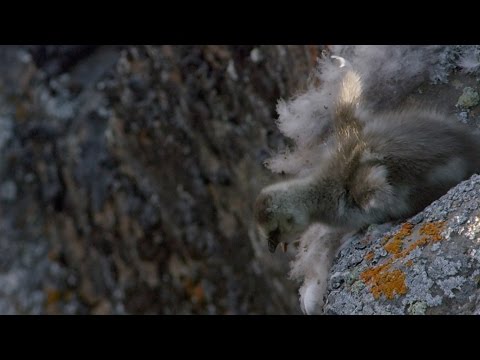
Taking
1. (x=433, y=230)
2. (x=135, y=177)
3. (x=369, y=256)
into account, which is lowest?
(x=135, y=177)

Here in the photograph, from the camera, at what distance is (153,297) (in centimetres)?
447

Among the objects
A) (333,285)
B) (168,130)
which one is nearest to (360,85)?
(333,285)

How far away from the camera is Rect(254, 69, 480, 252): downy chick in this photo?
234 centimetres

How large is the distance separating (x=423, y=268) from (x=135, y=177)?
285cm

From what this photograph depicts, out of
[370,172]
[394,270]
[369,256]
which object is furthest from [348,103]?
[394,270]

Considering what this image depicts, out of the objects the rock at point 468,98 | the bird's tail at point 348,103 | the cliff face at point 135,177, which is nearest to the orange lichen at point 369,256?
the bird's tail at point 348,103

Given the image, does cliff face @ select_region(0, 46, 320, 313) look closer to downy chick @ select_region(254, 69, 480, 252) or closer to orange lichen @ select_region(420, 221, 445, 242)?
downy chick @ select_region(254, 69, 480, 252)

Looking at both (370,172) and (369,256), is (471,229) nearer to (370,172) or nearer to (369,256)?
(369,256)

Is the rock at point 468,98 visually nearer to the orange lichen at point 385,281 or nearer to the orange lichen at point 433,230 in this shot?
the orange lichen at point 433,230

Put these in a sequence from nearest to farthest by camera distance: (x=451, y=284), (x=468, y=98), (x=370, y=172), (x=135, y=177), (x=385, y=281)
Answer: (x=451, y=284) < (x=385, y=281) < (x=370, y=172) < (x=468, y=98) < (x=135, y=177)

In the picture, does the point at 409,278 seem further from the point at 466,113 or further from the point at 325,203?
the point at 466,113

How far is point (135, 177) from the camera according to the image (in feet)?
14.6

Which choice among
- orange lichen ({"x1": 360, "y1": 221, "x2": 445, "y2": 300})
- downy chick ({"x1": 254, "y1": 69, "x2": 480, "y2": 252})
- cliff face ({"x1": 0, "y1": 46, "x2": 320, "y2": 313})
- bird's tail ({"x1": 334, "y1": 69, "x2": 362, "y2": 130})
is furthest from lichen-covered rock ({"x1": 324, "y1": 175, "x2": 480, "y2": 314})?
cliff face ({"x1": 0, "y1": 46, "x2": 320, "y2": 313})
